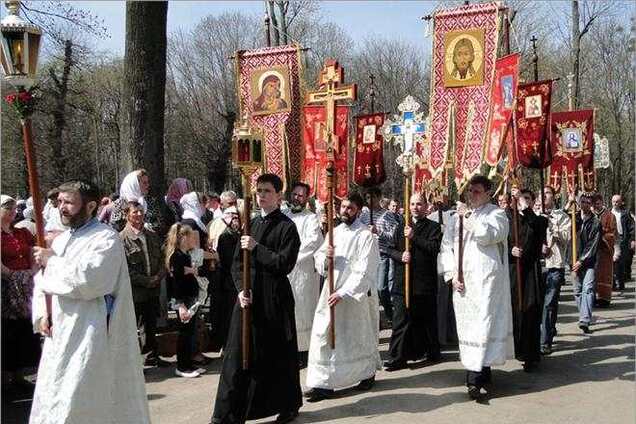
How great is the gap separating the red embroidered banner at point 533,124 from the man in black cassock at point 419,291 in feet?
4.98

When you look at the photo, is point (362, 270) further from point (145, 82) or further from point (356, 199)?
point (145, 82)

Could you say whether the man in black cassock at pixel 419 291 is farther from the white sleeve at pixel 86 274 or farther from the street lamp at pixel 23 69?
the street lamp at pixel 23 69

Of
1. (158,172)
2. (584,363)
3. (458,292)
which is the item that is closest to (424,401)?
(458,292)

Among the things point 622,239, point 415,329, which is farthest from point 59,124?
point 415,329

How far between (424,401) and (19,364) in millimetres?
3898

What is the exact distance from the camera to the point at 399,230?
8.99 metres

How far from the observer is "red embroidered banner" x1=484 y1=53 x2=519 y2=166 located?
8.60m

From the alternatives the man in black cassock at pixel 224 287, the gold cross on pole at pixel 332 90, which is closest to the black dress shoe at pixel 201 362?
the man in black cassock at pixel 224 287

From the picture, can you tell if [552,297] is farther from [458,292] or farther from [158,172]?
[158,172]

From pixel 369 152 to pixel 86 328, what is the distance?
8.14 metres

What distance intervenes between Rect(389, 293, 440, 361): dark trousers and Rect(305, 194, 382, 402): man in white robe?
2.71 feet

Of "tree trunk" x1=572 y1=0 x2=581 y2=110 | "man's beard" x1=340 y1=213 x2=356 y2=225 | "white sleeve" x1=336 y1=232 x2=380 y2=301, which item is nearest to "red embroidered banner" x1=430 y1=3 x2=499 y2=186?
"man's beard" x1=340 y1=213 x2=356 y2=225

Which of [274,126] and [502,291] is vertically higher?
[274,126]

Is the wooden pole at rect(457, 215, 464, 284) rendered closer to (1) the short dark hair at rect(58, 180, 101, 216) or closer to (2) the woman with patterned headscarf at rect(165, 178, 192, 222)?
(1) the short dark hair at rect(58, 180, 101, 216)
